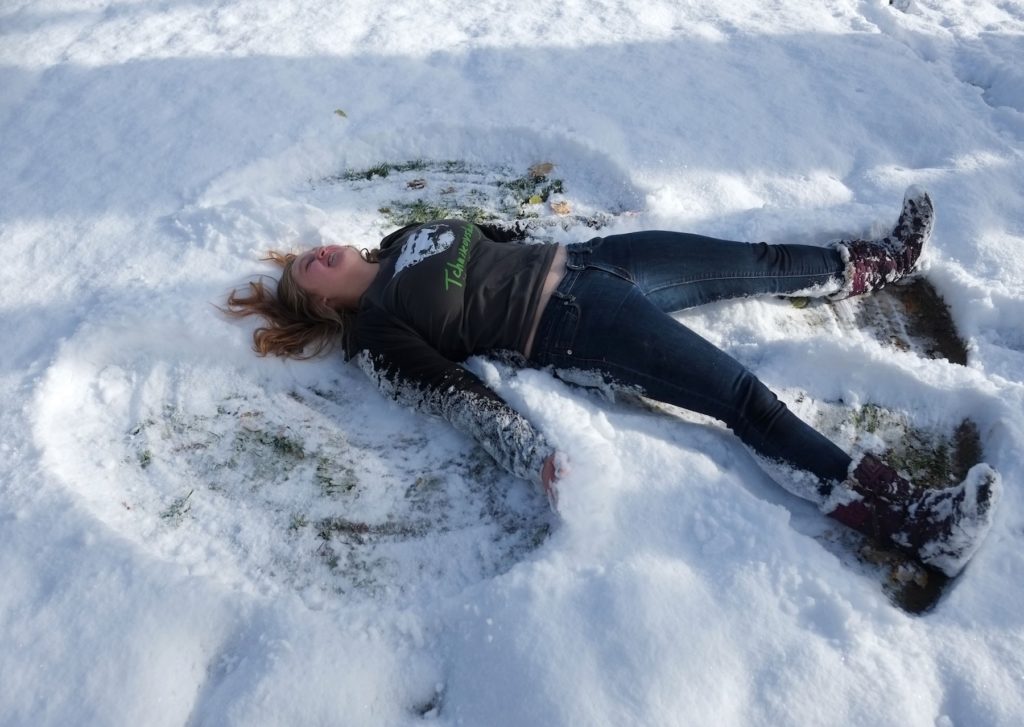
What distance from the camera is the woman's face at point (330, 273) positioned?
287cm

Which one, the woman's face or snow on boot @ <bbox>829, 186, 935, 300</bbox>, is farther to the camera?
snow on boot @ <bbox>829, 186, 935, 300</bbox>

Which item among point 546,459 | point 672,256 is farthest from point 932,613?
point 672,256

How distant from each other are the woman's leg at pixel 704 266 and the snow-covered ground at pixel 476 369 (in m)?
0.18

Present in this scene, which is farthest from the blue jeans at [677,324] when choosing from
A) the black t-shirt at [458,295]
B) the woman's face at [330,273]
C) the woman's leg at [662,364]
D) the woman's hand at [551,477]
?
the woman's face at [330,273]

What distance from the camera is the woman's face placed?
2865 millimetres

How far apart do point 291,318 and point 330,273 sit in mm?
277

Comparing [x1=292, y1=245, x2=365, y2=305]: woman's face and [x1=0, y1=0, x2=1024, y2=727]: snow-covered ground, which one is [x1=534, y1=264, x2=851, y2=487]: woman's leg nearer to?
[x1=0, y1=0, x2=1024, y2=727]: snow-covered ground

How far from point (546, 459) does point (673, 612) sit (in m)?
0.64

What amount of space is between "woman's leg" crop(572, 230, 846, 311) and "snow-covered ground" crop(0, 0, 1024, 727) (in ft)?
0.58

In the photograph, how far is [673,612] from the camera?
197cm

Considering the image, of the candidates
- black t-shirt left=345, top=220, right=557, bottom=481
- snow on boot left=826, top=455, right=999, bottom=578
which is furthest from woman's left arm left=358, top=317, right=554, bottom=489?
snow on boot left=826, top=455, right=999, bottom=578

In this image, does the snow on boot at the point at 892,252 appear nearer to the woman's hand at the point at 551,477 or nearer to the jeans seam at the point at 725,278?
the jeans seam at the point at 725,278

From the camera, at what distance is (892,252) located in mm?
3049

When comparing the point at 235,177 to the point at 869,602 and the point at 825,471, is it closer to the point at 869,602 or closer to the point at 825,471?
the point at 825,471
